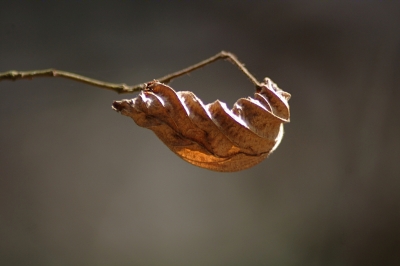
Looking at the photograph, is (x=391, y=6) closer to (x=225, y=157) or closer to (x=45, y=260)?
(x=225, y=157)

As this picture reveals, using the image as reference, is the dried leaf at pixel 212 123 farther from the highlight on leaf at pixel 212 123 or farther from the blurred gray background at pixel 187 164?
the blurred gray background at pixel 187 164

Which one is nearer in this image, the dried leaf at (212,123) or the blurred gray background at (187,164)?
the dried leaf at (212,123)

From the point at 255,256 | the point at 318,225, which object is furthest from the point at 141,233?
the point at 318,225

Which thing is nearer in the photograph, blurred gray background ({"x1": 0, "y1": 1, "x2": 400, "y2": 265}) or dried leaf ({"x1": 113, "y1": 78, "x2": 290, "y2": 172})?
dried leaf ({"x1": 113, "y1": 78, "x2": 290, "y2": 172})

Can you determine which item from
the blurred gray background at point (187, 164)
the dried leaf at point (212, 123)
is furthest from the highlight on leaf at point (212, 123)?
the blurred gray background at point (187, 164)

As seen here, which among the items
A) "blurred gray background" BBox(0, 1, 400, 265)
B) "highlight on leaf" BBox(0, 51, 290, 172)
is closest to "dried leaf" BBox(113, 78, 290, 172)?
"highlight on leaf" BBox(0, 51, 290, 172)

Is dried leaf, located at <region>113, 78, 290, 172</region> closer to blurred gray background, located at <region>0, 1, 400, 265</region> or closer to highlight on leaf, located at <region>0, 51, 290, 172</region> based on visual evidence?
highlight on leaf, located at <region>0, 51, 290, 172</region>
